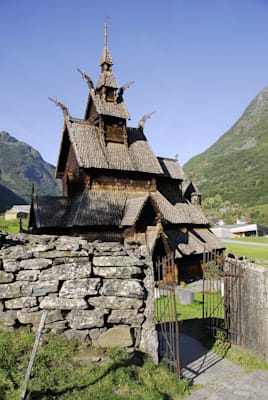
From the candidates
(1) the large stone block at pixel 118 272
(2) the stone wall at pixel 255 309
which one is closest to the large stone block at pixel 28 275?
(1) the large stone block at pixel 118 272

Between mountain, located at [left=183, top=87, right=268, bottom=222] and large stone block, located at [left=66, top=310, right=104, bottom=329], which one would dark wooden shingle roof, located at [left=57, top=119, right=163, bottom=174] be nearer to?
large stone block, located at [left=66, top=310, right=104, bottom=329]

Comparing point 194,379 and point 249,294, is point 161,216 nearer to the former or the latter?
point 249,294

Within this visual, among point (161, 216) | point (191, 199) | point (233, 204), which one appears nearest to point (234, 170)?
point (233, 204)

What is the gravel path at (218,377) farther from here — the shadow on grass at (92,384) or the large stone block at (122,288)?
the large stone block at (122,288)

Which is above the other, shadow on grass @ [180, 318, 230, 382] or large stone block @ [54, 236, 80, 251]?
large stone block @ [54, 236, 80, 251]

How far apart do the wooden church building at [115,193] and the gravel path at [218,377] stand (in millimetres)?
9878

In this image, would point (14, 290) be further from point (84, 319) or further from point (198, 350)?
point (198, 350)

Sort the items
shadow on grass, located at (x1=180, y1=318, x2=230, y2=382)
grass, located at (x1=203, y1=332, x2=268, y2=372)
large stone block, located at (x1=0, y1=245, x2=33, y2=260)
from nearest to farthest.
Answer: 1. large stone block, located at (x1=0, y1=245, x2=33, y2=260)
2. grass, located at (x1=203, y1=332, x2=268, y2=372)
3. shadow on grass, located at (x1=180, y1=318, x2=230, y2=382)

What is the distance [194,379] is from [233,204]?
5190 inches

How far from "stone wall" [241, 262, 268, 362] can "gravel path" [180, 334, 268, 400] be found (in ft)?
2.81

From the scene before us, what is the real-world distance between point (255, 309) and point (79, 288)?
583 centimetres

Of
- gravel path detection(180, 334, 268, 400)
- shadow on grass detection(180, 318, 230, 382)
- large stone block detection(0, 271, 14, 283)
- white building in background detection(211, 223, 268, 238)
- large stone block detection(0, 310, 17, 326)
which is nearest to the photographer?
large stone block detection(0, 310, 17, 326)

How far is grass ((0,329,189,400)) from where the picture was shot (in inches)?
221

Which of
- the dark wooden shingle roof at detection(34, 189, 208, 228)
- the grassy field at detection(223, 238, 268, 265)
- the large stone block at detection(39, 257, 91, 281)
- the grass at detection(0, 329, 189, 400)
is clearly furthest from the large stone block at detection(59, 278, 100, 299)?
the grassy field at detection(223, 238, 268, 265)
